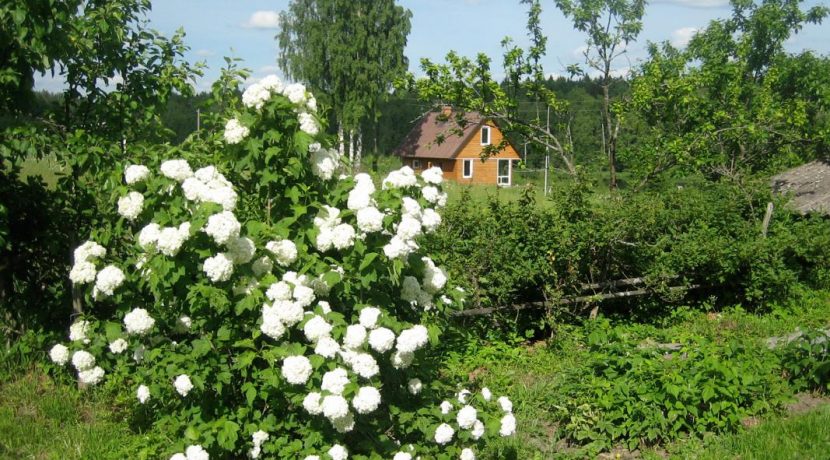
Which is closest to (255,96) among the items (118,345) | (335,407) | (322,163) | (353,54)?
(322,163)

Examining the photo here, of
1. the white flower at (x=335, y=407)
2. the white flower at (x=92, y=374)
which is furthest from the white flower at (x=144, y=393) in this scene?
the white flower at (x=335, y=407)

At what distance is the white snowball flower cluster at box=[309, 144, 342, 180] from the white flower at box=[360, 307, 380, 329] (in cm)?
86

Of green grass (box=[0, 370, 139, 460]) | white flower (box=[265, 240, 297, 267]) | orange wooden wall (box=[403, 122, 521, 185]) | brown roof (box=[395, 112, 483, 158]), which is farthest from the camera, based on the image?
orange wooden wall (box=[403, 122, 521, 185])

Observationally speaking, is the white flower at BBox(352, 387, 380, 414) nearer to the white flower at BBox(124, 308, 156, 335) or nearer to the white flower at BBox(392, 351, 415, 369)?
the white flower at BBox(392, 351, 415, 369)

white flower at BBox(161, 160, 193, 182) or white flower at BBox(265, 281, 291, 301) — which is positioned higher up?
white flower at BBox(161, 160, 193, 182)

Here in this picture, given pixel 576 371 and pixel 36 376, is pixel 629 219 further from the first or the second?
pixel 36 376

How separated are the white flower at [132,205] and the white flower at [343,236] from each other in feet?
3.53

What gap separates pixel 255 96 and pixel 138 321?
1358 mm

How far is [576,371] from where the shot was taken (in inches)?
218

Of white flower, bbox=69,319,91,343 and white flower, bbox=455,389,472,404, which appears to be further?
white flower, bbox=69,319,91,343

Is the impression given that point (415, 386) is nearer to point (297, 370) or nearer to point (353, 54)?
point (297, 370)

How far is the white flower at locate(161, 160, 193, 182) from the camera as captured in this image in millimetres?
3576

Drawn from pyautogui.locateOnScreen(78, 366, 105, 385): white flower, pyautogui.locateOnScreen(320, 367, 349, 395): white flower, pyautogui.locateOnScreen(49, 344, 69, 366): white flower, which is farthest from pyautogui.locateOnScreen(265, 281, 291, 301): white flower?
pyautogui.locateOnScreen(49, 344, 69, 366): white flower

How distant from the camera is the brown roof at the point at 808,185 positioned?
471 inches
